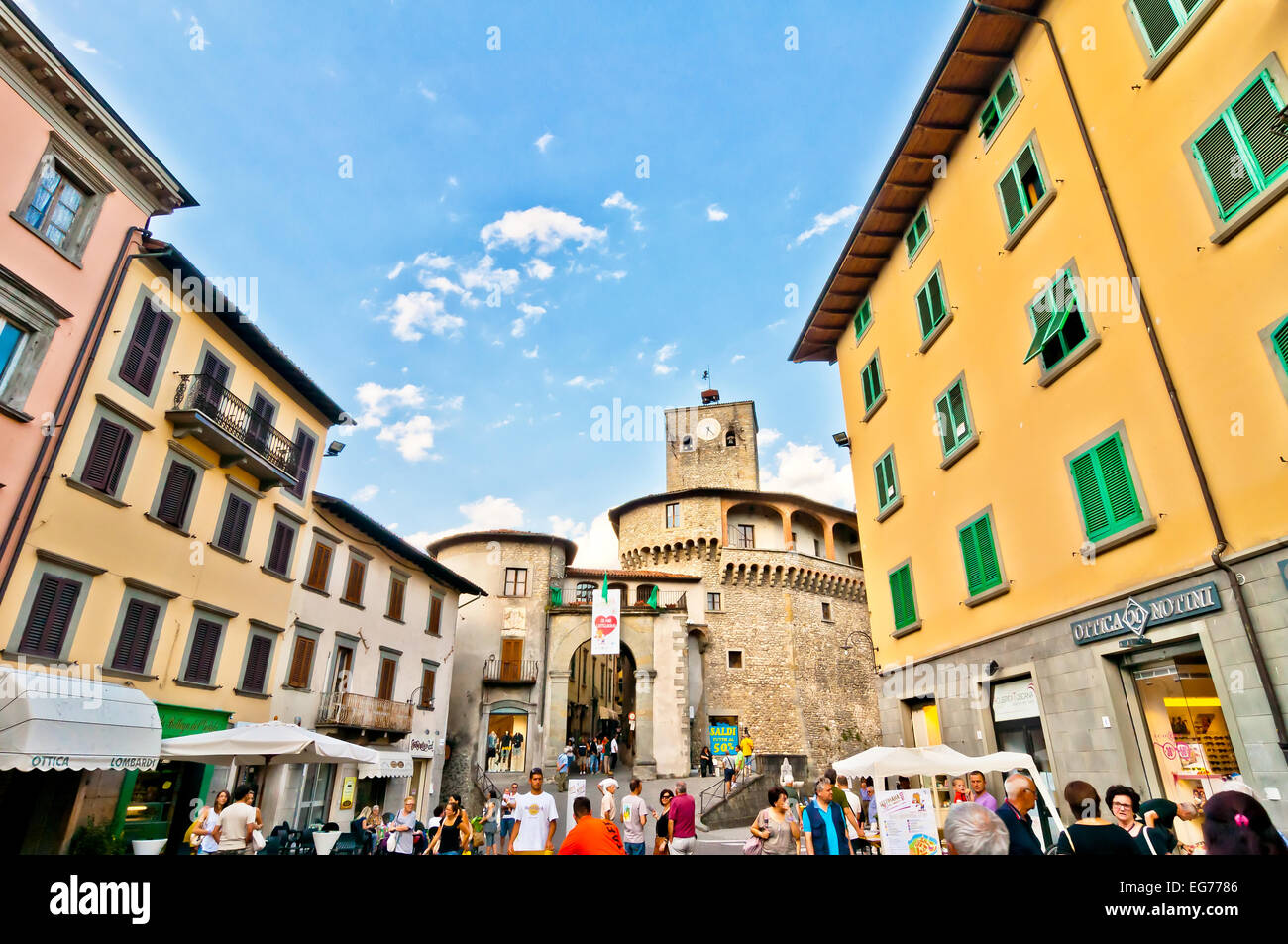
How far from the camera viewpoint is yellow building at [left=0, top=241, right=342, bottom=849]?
14023mm

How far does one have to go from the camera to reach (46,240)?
13898 millimetres

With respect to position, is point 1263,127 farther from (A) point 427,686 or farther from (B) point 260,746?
(A) point 427,686

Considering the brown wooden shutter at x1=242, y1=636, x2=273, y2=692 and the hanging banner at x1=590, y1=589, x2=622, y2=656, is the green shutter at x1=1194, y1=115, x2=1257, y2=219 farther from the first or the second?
the hanging banner at x1=590, y1=589, x2=622, y2=656

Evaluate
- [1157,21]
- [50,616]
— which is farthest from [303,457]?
[1157,21]

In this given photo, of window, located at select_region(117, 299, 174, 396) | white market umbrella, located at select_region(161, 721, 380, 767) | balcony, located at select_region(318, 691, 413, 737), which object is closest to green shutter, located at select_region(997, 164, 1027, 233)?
white market umbrella, located at select_region(161, 721, 380, 767)

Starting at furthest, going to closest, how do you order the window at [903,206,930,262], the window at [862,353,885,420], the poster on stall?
the window at [862,353,885,420] < the window at [903,206,930,262] < the poster on stall

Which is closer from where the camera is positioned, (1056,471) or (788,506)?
(1056,471)

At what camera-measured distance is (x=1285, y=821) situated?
789cm

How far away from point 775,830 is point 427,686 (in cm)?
2314

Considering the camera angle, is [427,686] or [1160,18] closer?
[1160,18]

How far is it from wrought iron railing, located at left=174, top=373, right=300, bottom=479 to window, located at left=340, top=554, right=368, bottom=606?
4.02 metres
